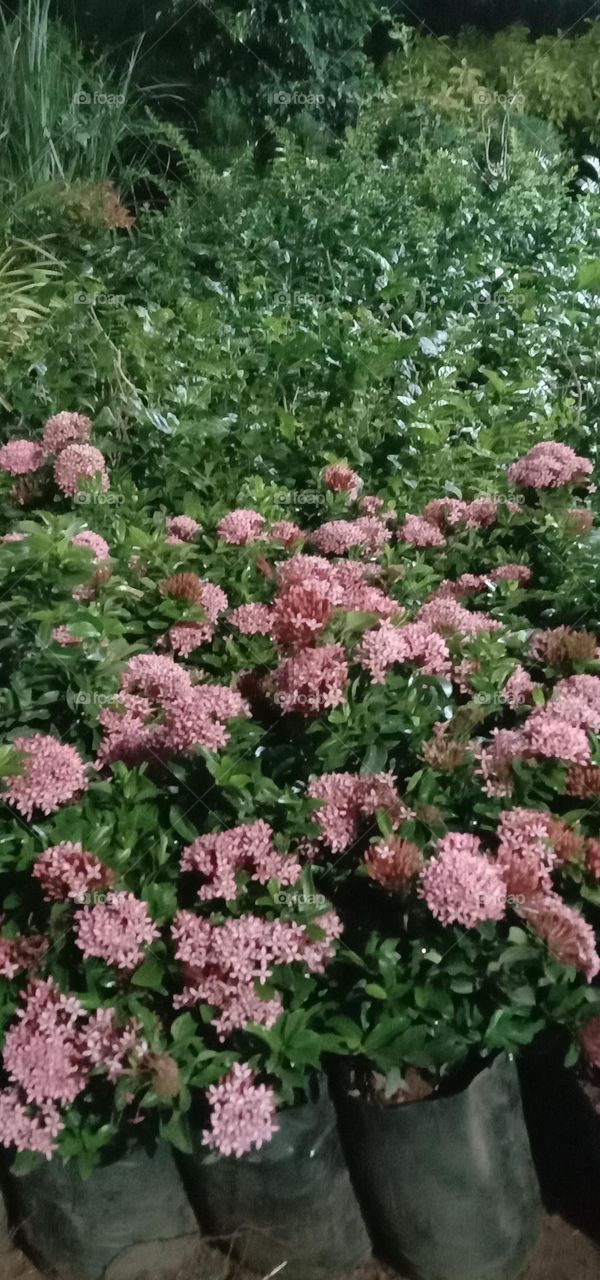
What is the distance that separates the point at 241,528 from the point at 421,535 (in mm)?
390

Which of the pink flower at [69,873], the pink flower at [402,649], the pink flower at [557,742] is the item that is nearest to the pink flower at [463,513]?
the pink flower at [402,649]

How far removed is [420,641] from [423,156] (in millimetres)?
4274

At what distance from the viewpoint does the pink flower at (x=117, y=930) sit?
1382 millimetres

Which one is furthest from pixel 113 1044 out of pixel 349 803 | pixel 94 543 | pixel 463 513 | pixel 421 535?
pixel 463 513

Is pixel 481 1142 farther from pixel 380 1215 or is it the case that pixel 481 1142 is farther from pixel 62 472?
pixel 62 472

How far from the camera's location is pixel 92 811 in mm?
1568

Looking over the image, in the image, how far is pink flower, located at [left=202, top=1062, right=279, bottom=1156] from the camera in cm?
131

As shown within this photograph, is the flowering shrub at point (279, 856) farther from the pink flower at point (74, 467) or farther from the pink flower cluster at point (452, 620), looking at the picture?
the pink flower at point (74, 467)

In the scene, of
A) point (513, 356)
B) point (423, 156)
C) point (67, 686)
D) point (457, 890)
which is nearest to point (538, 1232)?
point (457, 890)

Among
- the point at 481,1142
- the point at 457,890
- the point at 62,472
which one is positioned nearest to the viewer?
the point at 457,890

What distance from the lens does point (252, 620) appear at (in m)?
1.86

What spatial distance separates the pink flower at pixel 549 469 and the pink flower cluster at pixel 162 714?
914 mm

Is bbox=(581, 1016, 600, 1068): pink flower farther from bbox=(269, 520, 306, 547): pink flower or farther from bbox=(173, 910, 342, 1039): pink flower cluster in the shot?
bbox=(269, 520, 306, 547): pink flower

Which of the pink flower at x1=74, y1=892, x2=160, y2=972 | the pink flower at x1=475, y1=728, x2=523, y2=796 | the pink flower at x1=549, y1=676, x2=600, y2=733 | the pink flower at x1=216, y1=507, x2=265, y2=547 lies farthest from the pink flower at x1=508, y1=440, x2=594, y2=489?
the pink flower at x1=74, y1=892, x2=160, y2=972
